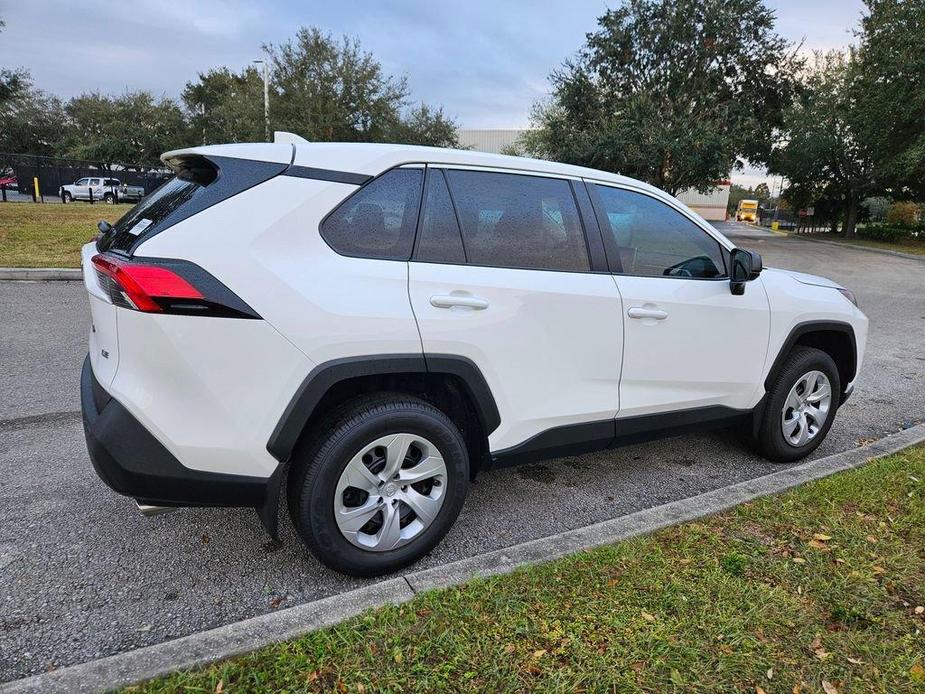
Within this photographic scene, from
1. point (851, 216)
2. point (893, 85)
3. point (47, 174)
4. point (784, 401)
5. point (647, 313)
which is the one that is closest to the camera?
point (647, 313)

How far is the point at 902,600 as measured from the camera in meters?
2.44

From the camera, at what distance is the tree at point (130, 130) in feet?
164

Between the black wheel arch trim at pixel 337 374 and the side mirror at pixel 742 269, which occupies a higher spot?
the side mirror at pixel 742 269

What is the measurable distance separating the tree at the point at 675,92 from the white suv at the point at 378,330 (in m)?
23.2

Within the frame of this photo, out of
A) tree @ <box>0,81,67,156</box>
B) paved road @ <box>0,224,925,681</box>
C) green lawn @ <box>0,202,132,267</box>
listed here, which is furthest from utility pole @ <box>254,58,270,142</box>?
tree @ <box>0,81,67,156</box>

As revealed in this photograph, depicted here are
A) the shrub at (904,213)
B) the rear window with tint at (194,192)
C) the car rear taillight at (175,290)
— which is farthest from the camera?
the shrub at (904,213)

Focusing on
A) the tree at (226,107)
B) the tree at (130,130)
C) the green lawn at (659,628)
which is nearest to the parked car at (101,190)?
the tree at (226,107)

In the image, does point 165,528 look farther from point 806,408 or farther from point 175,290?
point 806,408

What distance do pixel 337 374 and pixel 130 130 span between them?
191ft

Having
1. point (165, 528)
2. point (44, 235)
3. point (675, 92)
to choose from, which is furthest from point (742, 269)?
point (675, 92)

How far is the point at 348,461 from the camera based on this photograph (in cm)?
243

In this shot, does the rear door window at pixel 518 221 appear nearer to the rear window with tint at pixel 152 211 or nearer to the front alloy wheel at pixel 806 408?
the rear window with tint at pixel 152 211

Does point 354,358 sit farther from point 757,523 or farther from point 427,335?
point 757,523

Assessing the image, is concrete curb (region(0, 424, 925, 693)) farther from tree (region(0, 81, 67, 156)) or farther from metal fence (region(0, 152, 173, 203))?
tree (region(0, 81, 67, 156))
